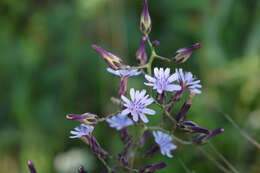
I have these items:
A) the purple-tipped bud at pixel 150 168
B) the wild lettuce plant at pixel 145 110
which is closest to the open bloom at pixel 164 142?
the wild lettuce plant at pixel 145 110

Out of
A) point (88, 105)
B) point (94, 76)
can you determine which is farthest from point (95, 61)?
point (88, 105)

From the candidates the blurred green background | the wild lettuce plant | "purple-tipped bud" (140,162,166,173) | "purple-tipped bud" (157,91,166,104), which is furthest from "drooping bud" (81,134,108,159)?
the blurred green background

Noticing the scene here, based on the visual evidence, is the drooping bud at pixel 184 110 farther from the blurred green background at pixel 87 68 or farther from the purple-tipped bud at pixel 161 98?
the blurred green background at pixel 87 68

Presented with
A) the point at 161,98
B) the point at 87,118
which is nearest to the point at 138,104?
the point at 161,98

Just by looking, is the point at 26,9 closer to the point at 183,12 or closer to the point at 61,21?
the point at 61,21

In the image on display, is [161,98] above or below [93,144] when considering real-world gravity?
above

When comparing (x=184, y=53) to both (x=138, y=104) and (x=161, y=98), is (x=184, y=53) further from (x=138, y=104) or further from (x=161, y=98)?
(x=138, y=104)

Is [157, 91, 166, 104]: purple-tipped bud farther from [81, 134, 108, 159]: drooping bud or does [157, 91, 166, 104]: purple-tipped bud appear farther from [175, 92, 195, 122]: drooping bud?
[81, 134, 108, 159]: drooping bud

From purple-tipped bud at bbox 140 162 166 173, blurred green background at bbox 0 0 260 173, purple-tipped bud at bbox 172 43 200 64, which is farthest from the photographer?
blurred green background at bbox 0 0 260 173
